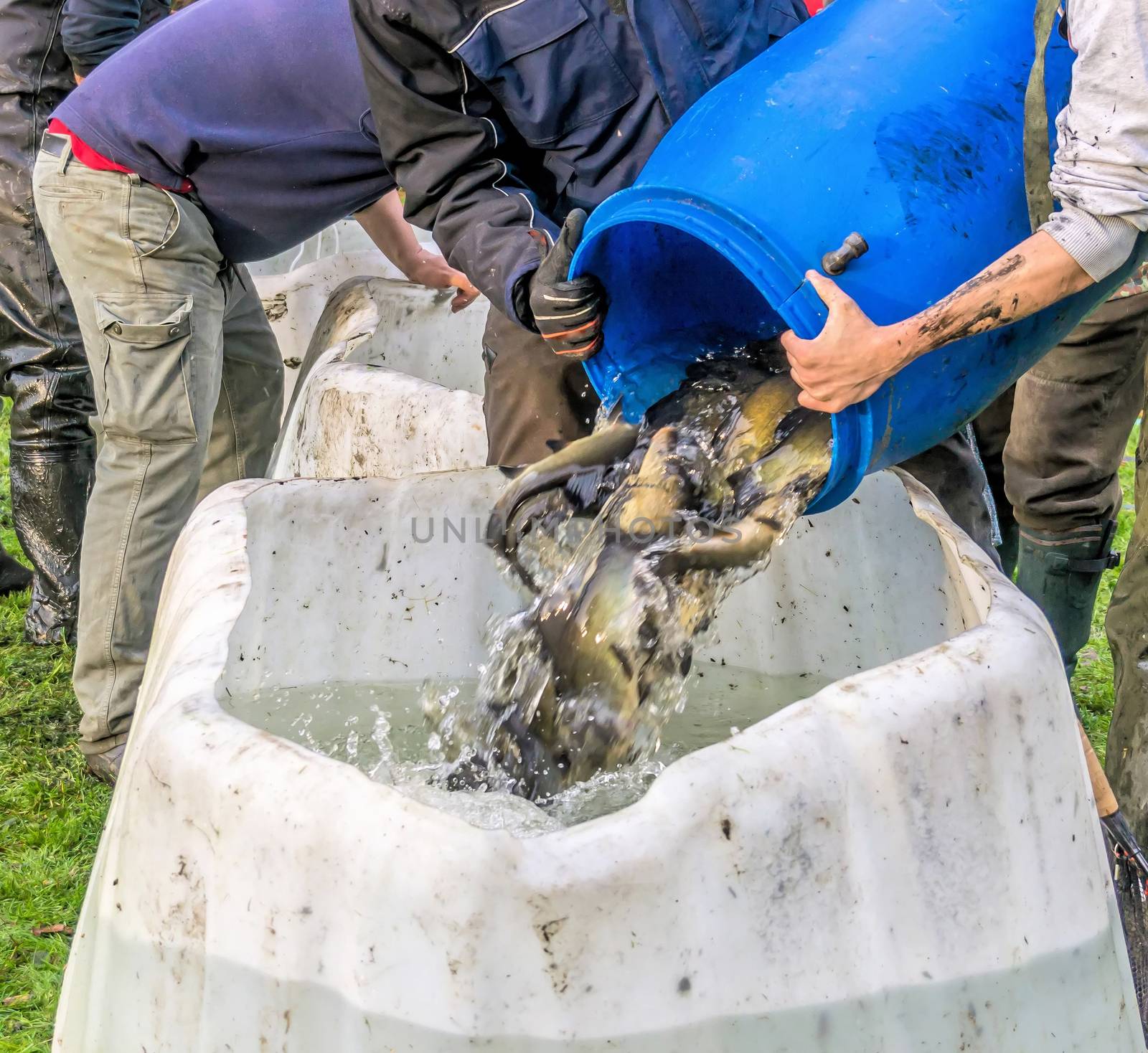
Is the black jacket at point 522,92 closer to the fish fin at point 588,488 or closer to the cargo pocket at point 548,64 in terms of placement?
the cargo pocket at point 548,64

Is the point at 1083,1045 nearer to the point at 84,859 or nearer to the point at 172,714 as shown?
the point at 172,714

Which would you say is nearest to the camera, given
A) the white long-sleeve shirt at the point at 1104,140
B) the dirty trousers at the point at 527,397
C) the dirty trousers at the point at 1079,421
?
the white long-sleeve shirt at the point at 1104,140

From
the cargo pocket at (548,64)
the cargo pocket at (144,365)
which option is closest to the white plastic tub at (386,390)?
the cargo pocket at (144,365)

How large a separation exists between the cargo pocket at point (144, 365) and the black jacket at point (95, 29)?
0.70 meters

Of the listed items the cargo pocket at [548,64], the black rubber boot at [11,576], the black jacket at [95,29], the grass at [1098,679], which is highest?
the cargo pocket at [548,64]

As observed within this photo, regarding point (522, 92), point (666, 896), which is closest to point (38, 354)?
point (522, 92)

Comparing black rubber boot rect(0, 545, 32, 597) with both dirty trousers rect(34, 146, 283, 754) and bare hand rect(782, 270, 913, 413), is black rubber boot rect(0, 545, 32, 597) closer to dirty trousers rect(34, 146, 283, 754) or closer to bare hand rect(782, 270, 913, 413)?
dirty trousers rect(34, 146, 283, 754)

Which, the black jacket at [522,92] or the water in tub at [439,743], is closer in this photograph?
the water in tub at [439,743]

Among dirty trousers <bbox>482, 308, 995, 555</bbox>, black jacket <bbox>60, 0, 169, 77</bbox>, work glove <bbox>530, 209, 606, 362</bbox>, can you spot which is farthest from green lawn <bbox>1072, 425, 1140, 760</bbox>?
black jacket <bbox>60, 0, 169, 77</bbox>

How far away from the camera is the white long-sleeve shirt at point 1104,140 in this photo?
4.51 ft

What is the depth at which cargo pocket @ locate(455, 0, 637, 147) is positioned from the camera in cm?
197

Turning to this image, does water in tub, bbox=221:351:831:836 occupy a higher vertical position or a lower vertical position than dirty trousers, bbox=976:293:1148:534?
higher

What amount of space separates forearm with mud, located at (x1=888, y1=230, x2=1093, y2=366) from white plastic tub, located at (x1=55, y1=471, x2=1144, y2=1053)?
0.31 meters

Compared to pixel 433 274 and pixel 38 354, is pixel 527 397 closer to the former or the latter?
pixel 433 274
